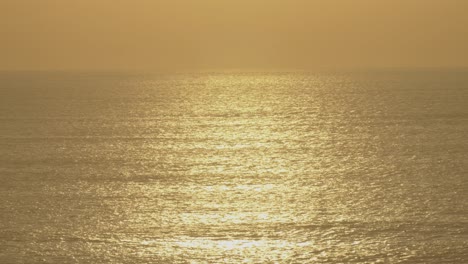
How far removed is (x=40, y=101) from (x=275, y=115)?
3244 centimetres

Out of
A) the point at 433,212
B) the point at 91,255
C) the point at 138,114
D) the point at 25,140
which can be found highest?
the point at 138,114

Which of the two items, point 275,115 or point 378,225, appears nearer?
point 378,225

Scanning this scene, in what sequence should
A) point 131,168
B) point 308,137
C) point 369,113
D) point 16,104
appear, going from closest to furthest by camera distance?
point 131,168 < point 308,137 < point 369,113 < point 16,104

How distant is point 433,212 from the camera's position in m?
30.4

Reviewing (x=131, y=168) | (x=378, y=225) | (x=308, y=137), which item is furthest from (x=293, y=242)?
(x=308, y=137)

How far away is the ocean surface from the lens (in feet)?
84.9

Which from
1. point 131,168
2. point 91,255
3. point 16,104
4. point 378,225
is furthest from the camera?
point 16,104

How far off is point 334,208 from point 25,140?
88.1 feet

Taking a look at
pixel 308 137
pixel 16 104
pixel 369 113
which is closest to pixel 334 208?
pixel 308 137

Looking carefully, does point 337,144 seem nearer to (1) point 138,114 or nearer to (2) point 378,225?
(2) point 378,225

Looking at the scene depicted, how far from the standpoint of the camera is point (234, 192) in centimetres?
3466

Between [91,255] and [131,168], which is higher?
[131,168]

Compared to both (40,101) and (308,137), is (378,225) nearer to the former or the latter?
(308,137)

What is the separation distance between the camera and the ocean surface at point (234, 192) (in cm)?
2589
